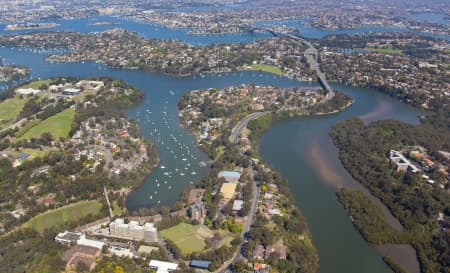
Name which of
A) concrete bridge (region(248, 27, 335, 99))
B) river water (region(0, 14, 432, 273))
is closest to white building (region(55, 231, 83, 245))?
river water (region(0, 14, 432, 273))

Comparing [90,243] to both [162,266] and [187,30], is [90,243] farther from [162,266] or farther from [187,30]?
[187,30]

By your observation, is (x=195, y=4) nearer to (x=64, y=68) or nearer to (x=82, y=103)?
(x=64, y=68)

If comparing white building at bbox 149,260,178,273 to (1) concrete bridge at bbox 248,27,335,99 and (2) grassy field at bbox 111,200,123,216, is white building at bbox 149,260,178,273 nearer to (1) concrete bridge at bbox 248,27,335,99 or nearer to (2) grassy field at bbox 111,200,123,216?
(2) grassy field at bbox 111,200,123,216

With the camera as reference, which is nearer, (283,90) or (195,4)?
(283,90)

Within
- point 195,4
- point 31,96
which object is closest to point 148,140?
point 31,96

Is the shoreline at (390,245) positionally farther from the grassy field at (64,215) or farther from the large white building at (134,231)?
the grassy field at (64,215)

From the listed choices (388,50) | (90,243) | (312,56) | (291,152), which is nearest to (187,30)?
(312,56)
